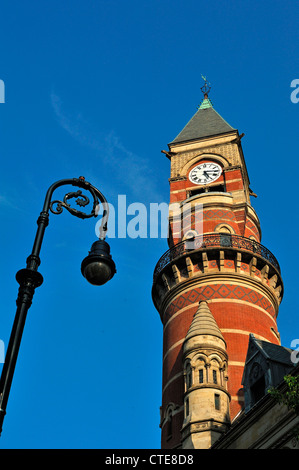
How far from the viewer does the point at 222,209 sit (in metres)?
32.6

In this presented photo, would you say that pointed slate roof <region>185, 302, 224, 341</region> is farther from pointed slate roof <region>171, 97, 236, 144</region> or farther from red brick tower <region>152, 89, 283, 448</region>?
pointed slate roof <region>171, 97, 236, 144</region>

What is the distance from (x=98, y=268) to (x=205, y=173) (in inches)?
1045

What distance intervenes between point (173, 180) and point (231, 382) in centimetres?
1501

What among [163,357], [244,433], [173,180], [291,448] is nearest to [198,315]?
[163,357]

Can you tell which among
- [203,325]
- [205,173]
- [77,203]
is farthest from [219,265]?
[77,203]

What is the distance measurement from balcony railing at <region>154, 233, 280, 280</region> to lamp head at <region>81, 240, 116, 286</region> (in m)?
19.7

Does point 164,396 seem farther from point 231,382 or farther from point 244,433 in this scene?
point 244,433

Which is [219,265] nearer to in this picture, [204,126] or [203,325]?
[203,325]

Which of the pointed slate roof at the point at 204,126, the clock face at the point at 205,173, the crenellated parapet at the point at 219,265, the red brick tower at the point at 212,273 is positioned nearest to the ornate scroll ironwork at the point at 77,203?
the red brick tower at the point at 212,273

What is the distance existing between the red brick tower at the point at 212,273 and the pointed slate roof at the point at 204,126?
4.75ft

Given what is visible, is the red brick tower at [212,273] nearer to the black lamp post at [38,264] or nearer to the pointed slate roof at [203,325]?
the pointed slate roof at [203,325]
